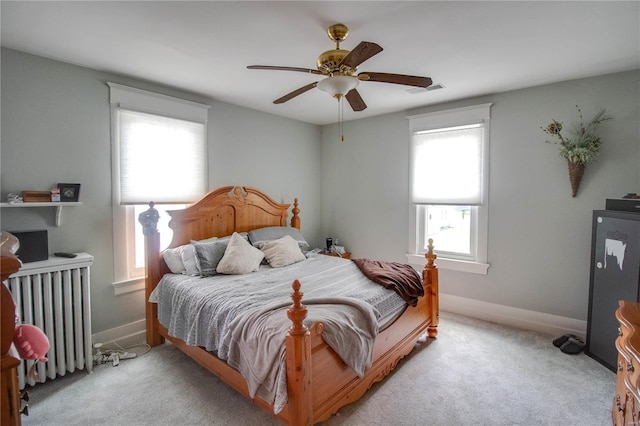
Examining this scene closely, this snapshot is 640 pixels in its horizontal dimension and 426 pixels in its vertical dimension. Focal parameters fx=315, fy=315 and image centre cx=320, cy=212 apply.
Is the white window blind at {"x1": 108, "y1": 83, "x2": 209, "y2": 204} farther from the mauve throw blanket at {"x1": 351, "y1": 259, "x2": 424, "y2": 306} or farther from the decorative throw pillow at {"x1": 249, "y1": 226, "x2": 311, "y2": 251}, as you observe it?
the mauve throw blanket at {"x1": 351, "y1": 259, "x2": 424, "y2": 306}

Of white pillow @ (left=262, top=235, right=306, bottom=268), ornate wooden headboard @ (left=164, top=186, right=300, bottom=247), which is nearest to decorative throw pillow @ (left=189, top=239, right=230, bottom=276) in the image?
ornate wooden headboard @ (left=164, top=186, right=300, bottom=247)

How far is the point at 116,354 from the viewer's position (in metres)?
2.75

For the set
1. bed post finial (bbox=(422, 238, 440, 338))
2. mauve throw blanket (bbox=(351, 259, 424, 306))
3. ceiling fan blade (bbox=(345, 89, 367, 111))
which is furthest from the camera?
bed post finial (bbox=(422, 238, 440, 338))

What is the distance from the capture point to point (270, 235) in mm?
3744

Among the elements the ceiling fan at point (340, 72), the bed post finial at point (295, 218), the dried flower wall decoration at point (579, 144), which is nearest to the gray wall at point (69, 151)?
the bed post finial at point (295, 218)

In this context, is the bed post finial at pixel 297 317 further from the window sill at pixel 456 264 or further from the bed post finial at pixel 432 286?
the window sill at pixel 456 264

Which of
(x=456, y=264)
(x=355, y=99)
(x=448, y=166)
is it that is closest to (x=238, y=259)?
(x=355, y=99)

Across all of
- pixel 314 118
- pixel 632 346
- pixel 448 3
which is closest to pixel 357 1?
pixel 448 3

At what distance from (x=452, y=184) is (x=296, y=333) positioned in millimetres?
2896

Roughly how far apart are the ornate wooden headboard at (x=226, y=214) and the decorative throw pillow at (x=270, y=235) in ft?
0.69

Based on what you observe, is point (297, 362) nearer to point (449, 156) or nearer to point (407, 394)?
point (407, 394)

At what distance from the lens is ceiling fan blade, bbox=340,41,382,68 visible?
5.33ft

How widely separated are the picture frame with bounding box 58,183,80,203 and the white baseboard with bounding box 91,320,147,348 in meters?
1.23

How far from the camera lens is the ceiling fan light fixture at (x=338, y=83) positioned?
193 cm
